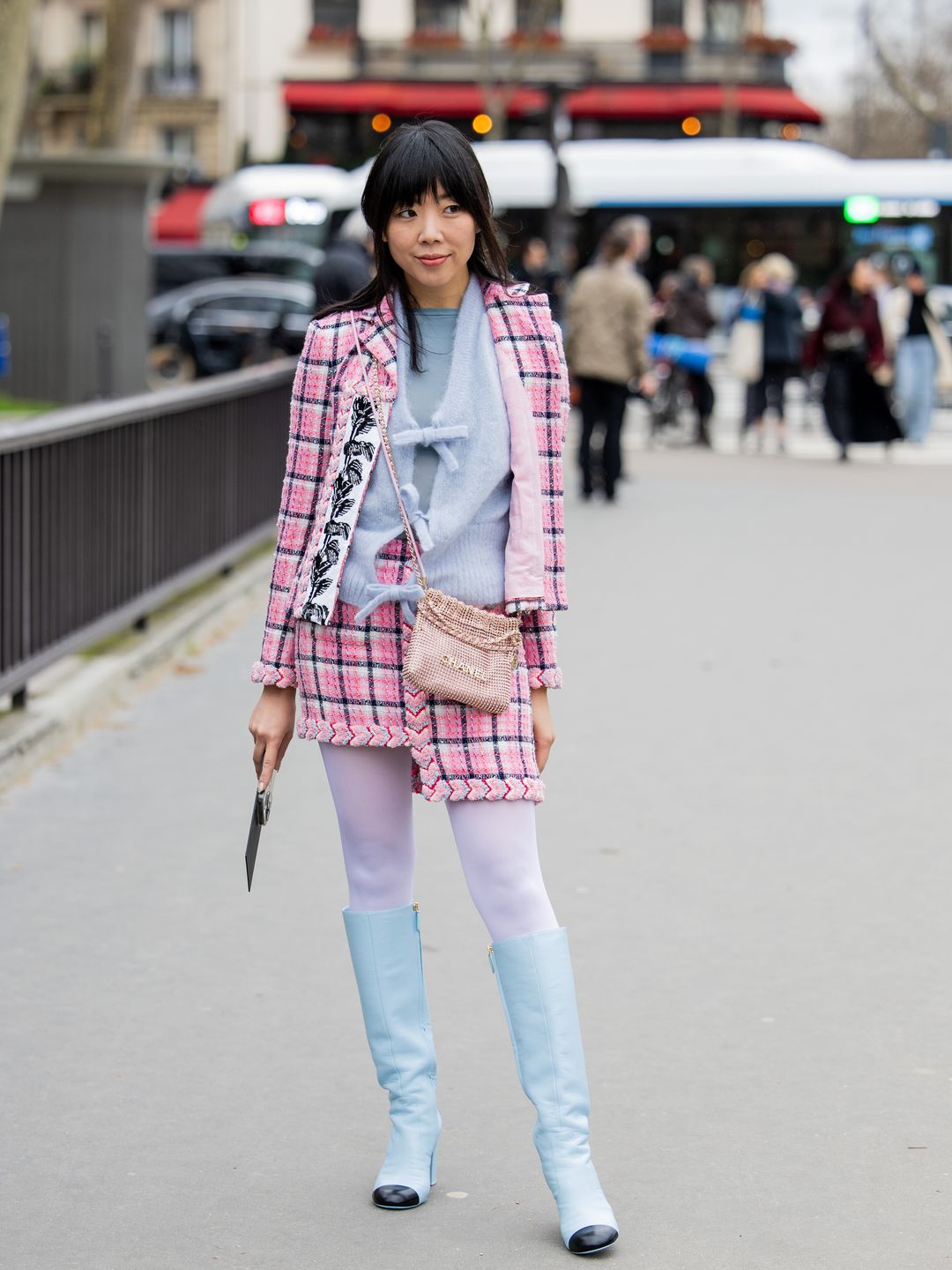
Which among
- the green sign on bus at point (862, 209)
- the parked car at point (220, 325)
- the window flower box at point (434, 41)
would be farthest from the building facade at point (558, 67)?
the parked car at point (220, 325)

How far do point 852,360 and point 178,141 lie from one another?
46.3 m

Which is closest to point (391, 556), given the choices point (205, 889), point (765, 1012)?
point (765, 1012)

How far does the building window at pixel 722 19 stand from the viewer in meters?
62.0

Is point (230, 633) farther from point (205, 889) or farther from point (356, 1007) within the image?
point (356, 1007)

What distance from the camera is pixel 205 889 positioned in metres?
5.84

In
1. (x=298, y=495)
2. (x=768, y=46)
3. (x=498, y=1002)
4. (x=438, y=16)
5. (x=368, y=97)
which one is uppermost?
(x=438, y=16)

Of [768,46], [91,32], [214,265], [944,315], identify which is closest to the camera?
[944,315]

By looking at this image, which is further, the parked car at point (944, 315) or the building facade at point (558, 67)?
the building facade at point (558, 67)

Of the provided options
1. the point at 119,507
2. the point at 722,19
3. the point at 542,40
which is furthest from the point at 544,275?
the point at 722,19

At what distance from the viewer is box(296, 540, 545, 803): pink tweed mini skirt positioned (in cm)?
357

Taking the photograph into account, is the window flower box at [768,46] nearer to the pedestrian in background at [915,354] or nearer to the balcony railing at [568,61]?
the balcony railing at [568,61]

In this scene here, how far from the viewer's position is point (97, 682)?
26.9 ft

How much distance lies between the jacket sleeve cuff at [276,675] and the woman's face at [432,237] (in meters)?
0.66

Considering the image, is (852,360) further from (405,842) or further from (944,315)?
(405,842)
